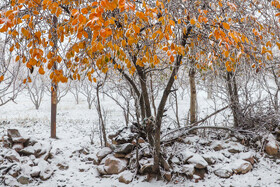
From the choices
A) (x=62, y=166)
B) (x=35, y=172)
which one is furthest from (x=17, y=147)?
(x=62, y=166)

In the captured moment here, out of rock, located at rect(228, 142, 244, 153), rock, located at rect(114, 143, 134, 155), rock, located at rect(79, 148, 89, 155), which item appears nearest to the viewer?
rock, located at rect(114, 143, 134, 155)

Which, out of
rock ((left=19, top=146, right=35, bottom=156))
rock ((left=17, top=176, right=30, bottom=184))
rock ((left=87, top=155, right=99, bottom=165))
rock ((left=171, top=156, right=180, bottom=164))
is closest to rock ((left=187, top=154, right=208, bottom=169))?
rock ((left=171, top=156, right=180, bottom=164))

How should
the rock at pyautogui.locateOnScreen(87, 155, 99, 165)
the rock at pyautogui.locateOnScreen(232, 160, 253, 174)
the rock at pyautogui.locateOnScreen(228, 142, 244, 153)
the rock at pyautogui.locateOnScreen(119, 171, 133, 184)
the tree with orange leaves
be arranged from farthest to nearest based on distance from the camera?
the rock at pyautogui.locateOnScreen(87, 155, 99, 165), the rock at pyautogui.locateOnScreen(228, 142, 244, 153), the rock at pyautogui.locateOnScreen(232, 160, 253, 174), the rock at pyautogui.locateOnScreen(119, 171, 133, 184), the tree with orange leaves

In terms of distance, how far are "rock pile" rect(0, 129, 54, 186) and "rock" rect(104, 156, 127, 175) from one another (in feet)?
4.19

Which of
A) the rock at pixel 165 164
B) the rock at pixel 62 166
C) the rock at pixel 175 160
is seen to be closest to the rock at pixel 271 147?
the rock at pixel 175 160

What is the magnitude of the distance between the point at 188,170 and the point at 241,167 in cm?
116

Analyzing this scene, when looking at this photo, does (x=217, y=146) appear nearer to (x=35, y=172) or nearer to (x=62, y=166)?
(x=62, y=166)

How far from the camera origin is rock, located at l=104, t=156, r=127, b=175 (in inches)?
170

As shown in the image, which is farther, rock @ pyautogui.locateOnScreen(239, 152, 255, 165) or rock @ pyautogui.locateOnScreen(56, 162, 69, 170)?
rock @ pyautogui.locateOnScreen(56, 162, 69, 170)

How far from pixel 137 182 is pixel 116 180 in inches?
18.8

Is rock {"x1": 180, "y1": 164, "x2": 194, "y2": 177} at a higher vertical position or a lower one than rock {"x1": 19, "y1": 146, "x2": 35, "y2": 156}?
lower

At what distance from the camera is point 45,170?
441 cm

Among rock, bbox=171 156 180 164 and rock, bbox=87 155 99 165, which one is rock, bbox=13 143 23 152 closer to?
rock, bbox=87 155 99 165

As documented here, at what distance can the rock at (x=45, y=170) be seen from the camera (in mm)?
4250
